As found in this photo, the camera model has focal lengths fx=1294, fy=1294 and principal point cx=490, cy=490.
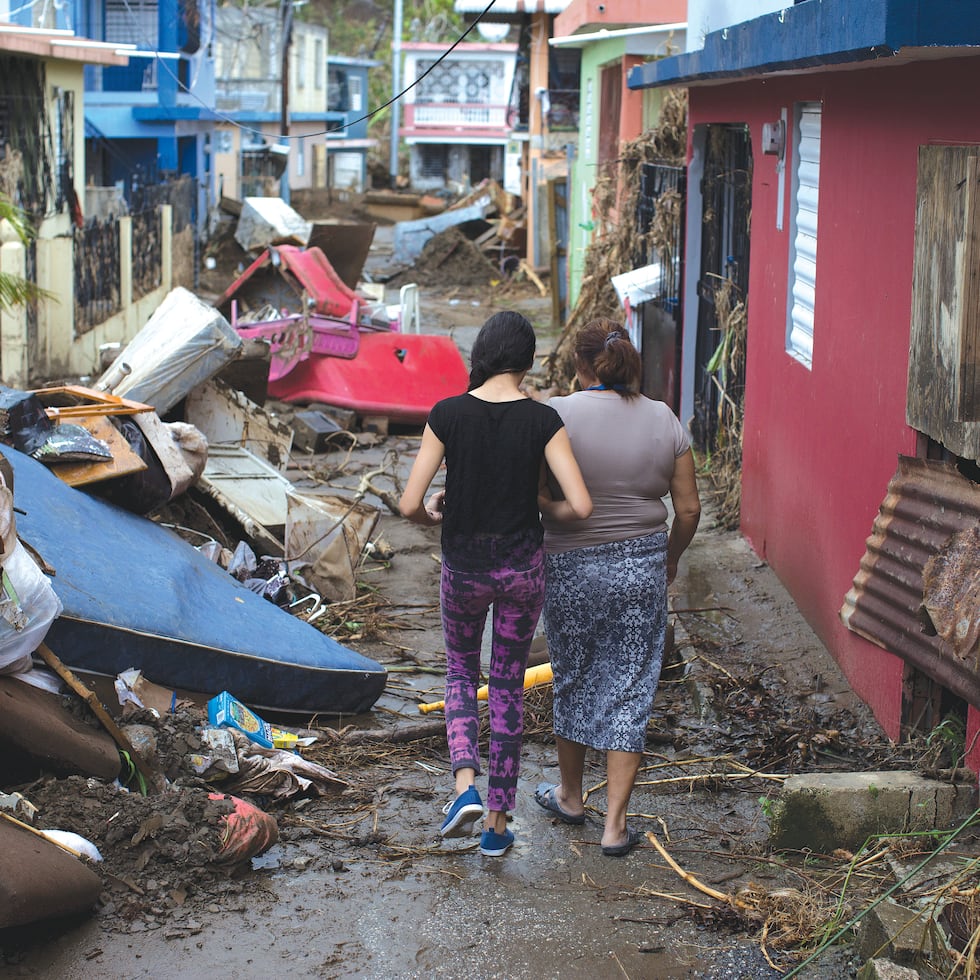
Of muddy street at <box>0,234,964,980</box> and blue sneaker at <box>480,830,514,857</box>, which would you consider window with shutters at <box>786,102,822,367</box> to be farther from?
blue sneaker at <box>480,830,514,857</box>

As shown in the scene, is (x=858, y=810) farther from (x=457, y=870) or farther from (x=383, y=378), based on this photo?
(x=383, y=378)

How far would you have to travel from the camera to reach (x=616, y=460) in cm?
397

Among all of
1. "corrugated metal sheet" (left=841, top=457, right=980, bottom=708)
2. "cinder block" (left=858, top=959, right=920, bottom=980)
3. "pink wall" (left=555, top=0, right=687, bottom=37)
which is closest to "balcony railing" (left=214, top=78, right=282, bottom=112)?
"pink wall" (left=555, top=0, right=687, bottom=37)

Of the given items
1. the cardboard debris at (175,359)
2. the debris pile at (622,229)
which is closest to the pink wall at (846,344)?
the cardboard debris at (175,359)

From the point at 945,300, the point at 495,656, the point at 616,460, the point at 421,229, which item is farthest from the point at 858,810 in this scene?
the point at 421,229

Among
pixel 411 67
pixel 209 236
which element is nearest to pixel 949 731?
pixel 209 236

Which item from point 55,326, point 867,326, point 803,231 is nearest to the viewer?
point 867,326

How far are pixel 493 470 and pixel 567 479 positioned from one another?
0.74 ft

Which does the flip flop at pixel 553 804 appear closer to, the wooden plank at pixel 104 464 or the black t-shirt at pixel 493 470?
the black t-shirt at pixel 493 470

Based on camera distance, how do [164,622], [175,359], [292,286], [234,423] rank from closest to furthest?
1. [164,622]
2. [175,359]
3. [234,423]
4. [292,286]

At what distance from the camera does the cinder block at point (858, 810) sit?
4.03m

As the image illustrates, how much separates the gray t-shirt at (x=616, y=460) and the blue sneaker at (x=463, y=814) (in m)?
0.82

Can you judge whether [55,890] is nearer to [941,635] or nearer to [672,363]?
[941,635]

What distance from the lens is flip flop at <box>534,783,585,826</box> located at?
436 centimetres
